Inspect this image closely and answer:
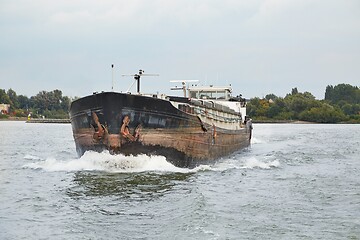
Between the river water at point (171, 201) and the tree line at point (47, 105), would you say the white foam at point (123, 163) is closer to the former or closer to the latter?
the river water at point (171, 201)

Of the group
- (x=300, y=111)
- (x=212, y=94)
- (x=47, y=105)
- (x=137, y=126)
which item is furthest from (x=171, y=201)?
(x=47, y=105)

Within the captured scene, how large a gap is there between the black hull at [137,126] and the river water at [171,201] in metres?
0.54

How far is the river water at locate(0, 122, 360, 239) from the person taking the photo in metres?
12.3

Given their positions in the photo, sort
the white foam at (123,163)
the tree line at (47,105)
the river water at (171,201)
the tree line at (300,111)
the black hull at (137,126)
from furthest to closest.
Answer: the tree line at (47,105) → the tree line at (300,111) → the white foam at (123,163) → the black hull at (137,126) → the river water at (171,201)

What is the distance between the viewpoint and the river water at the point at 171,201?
1230 cm

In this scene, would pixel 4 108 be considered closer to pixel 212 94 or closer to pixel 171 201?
pixel 212 94

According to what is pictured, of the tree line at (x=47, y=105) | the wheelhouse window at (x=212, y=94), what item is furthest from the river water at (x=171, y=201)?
the tree line at (x=47, y=105)

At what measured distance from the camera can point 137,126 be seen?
21.8 m

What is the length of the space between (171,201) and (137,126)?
260 inches

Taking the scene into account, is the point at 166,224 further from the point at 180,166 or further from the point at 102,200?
the point at 180,166

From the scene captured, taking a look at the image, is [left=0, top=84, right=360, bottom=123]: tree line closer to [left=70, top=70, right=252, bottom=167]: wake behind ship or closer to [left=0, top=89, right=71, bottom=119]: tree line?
[left=0, top=89, right=71, bottom=119]: tree line

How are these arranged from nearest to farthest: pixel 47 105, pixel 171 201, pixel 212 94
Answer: pixel 171 201, pixel 212 94, pixel 47 105

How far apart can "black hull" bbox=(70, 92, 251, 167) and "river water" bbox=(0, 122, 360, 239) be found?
A: 1.78ft

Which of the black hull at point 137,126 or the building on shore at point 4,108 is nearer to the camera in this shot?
the black hull at point 137,126
